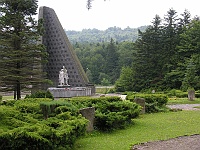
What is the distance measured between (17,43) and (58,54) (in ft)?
46.5

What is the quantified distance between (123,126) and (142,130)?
76 cm

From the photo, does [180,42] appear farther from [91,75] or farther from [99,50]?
[99,50]

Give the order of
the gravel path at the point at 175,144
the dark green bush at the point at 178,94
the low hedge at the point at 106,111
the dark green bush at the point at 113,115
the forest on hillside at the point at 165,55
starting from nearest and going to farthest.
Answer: the gravel path at the point at 175,144 → the low hedge at the point at 106,111 → the dark green bush at the point at 113,115 → the dark green bush at the point at 178,94 → the forest on hillside at the point at 165,55

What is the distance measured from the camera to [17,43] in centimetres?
2111

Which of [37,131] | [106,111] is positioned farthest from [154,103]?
[37,131]

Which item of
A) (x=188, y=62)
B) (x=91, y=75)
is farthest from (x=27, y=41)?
(x=91, y=75)

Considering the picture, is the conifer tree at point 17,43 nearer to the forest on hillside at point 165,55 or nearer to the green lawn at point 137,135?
the green lawn at point 137,135

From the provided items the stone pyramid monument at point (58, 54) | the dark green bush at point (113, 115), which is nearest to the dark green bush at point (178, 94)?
the stone pyramid monument at point (58, 54)

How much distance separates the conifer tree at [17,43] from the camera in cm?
2030

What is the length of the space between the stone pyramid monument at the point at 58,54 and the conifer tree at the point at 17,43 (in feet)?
40.9

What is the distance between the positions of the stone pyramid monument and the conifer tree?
1245 centimetres

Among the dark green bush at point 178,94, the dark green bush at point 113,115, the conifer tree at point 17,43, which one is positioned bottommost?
the dark green bush at point 178,94

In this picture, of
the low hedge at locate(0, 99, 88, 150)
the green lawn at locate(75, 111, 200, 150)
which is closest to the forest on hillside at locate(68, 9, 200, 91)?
the green lawn at locate(75, 111, 200, 150)

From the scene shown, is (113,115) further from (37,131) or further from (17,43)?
(17,43)
